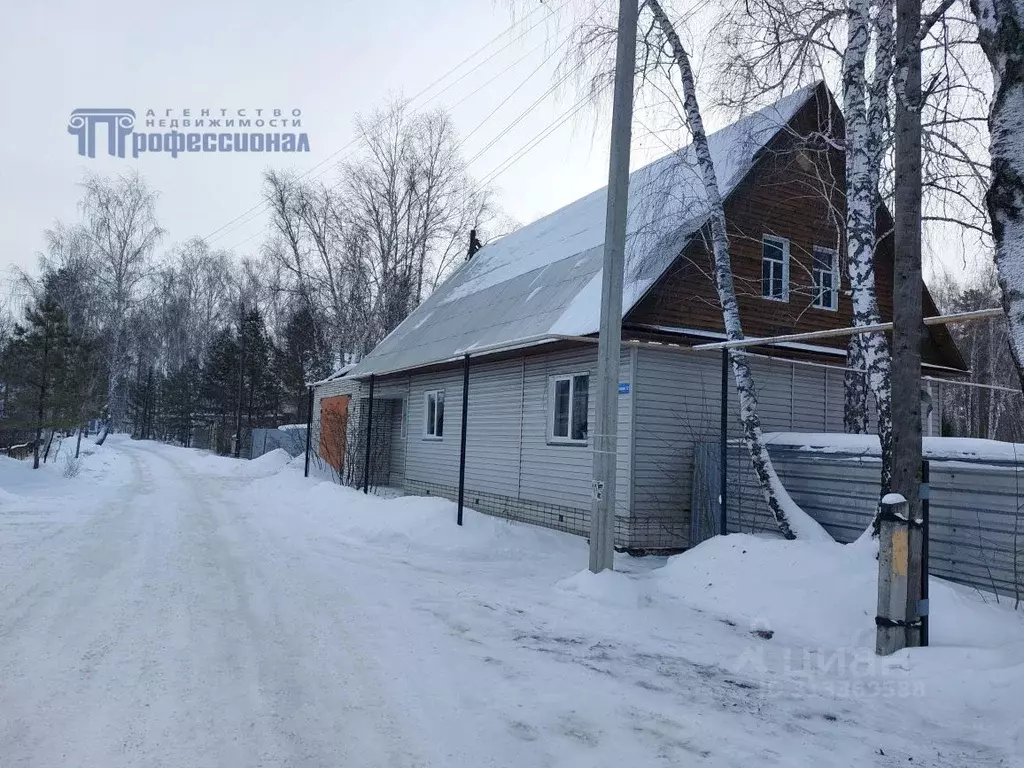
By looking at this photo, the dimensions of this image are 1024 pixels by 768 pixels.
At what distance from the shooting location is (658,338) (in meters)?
10.9

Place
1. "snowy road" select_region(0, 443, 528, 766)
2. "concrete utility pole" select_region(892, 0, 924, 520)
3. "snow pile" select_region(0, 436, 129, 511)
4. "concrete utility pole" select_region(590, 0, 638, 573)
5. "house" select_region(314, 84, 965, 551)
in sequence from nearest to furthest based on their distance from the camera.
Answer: "snowy road" select_region(0, 443, 528, 766) → "concrete utility pole" select_region(892, 0, 924, 520) → "concrete utility pole" select_region(590, 0, 638, 573) → "house" select_region(314, 84, 965, 551) → "snow pile" select_region(0, 436, 129, 511)

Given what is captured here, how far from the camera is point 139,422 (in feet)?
205

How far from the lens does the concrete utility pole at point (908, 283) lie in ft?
17.9

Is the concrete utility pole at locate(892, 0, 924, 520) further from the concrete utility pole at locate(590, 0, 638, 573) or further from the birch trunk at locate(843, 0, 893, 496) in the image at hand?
the concrete utility pole at locate(590, 0, 638, 573)

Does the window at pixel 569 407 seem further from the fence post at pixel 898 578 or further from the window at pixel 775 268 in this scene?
the fence post at pixel 898 578

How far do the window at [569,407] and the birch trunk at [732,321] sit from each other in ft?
9.00

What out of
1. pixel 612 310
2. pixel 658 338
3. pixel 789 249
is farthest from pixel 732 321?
pixel 789 249

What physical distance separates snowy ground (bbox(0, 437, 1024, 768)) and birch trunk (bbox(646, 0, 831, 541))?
97 centimetres

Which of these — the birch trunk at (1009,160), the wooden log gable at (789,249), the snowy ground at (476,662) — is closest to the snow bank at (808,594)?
the snowy ground at (476,662)

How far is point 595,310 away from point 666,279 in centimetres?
117

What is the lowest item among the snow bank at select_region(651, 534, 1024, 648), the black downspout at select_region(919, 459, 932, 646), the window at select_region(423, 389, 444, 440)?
the snow bank at select_region(651, 534, 1024, 648)

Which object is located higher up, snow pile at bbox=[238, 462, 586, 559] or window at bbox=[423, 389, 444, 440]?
window at bbox=[423, 389, 444, 440]

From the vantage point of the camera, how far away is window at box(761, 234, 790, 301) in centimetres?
1239

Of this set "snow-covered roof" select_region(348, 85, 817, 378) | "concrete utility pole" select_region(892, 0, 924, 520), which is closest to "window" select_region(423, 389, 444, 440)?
"snow-covered roof" select_region(348, 85, 817, 378)
